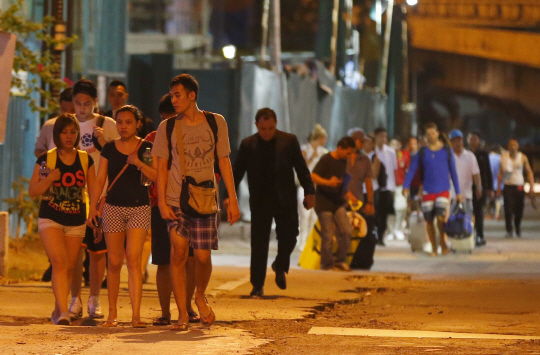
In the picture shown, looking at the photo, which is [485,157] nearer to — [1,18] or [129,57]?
[129,57]

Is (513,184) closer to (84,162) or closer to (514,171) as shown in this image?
(514,171)

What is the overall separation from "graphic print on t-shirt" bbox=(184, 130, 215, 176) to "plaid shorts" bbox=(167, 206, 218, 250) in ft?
1.03

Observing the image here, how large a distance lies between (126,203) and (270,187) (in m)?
2.87

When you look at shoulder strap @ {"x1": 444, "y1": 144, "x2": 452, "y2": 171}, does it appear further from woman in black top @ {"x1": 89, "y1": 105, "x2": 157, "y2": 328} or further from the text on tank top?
woman in black top @ {"x1": 89, "y1": 105, "x2": 157, "y2": 328}

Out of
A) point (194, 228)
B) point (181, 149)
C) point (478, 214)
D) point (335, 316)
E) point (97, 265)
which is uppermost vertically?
point (181, 149)

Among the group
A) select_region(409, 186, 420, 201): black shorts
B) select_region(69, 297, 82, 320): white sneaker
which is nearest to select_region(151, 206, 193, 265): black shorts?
select_region(69, 297, 82, 320): white sneaker

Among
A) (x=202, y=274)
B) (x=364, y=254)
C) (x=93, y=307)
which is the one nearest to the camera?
(x=202, y=274)

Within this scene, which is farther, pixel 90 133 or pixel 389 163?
pixel 389 163

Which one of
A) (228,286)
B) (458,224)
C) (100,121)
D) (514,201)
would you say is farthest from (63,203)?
(514,201)

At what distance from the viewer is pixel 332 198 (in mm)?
13164

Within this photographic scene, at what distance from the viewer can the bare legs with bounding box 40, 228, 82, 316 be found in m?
7.65

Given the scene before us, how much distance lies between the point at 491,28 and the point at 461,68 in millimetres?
12827

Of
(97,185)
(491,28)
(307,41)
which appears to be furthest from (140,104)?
(491,28)

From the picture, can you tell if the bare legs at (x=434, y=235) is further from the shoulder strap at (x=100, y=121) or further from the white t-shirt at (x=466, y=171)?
the shoulder strap at (x=100, y=121)
